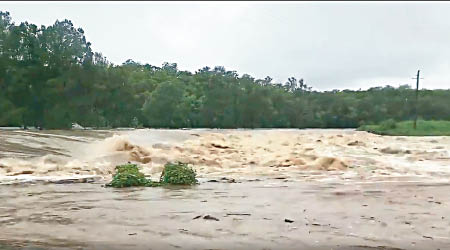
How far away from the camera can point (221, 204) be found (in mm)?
9195

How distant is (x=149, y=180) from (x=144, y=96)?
45893 mm

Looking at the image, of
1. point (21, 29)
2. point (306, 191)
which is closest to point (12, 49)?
point (21, 29)

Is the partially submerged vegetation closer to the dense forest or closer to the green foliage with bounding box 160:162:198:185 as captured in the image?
the green foliage with bounding box 160:162:198:185

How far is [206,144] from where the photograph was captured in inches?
961

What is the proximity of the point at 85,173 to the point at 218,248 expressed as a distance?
9540 millimetres

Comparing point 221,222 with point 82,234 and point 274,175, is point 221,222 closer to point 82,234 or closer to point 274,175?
point 82,234

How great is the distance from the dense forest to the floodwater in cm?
2581

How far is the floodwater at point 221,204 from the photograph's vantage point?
6.17m

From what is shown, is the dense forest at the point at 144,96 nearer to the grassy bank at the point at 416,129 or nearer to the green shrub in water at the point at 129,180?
the grassy bank at the point at 416,129

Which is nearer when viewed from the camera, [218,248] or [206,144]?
[218,248]

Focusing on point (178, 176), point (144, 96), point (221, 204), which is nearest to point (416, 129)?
point (144, 96)

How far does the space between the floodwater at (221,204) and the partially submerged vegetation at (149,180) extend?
41 centimetres

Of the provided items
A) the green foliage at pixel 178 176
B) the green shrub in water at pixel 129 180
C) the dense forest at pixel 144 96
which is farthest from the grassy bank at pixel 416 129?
the green shrub in water at pixel 129 180

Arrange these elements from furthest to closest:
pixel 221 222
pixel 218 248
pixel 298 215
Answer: pixel 298 215
pixel 221 222
pixel 218 248
